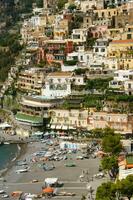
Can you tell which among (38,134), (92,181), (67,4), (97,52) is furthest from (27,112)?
(67,4)

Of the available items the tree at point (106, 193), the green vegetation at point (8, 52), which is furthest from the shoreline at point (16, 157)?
the green vegetation at point (8, 52)

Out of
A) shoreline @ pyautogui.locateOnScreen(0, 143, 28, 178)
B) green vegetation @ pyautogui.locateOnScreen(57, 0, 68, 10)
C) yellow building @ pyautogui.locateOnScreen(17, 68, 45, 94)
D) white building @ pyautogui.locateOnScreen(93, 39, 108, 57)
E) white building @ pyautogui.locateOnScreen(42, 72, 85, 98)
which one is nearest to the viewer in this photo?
shoreline @ pyautogui.locateOnScreen(0, 143, 28, 178)

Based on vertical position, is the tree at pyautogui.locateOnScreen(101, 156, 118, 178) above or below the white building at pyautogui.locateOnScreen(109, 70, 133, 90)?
below

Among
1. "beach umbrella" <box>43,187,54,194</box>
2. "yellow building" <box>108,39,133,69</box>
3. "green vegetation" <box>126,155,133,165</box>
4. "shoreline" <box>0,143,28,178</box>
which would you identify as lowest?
"shoreline" <box>0,143,28,178</box>

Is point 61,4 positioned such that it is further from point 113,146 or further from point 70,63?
point 113,146

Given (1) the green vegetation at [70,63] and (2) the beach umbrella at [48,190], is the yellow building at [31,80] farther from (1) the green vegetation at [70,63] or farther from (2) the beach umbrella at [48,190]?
(2) the beach umbrella at [48,190]

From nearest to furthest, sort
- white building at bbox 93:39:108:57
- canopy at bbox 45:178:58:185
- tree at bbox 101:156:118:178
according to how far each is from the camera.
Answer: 1. tree at bbox 101:156:118:178
2. canopy at bbox 45:178:58:185
3. white building at bbox 93:39:108:57

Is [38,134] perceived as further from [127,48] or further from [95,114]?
[127,48]

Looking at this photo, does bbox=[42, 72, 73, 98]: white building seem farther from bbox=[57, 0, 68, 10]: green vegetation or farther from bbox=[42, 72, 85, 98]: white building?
bbox=[57, 0, 68, 10]: green vegetation

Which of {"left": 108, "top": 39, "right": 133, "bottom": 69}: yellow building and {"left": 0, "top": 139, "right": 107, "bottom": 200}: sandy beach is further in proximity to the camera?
{"left": 108, "top": 39, "right": 133, "bottom": 69}: yellow building

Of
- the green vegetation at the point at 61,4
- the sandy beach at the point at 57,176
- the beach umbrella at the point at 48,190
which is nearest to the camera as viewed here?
the beach umbrella at the point at 48,190

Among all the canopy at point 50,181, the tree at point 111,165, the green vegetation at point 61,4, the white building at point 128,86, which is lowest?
the canopy at point 50,181

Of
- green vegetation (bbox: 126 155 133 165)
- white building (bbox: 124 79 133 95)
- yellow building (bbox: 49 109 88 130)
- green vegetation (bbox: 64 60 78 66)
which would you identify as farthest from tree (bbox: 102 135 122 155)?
green vegetation (bbox: 64 60 78 66)
